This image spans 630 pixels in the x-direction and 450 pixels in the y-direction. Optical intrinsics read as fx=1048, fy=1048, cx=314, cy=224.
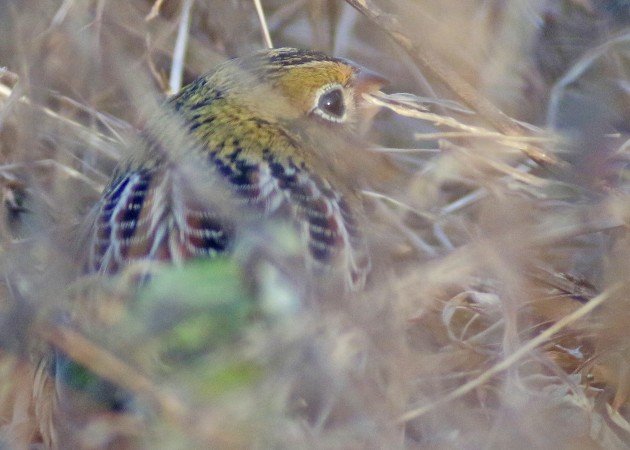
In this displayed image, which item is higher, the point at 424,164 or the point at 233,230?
the point at 233,230

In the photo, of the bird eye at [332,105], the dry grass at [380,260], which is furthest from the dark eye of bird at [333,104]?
the dry grass at [380,260]

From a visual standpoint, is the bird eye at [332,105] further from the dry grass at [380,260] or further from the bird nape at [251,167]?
the dry grass at [380,260]

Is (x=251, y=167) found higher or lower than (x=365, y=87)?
higher

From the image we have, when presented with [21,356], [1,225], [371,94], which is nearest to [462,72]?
[371,94]

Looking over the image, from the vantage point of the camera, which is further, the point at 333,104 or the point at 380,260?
the point at 333,104

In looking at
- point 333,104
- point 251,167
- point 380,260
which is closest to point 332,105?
point 333,104

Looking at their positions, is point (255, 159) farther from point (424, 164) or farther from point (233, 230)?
point (424, 164)

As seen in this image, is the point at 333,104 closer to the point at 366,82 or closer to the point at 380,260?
the point at 366,82

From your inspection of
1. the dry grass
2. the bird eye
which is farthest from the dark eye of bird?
the dry grass
